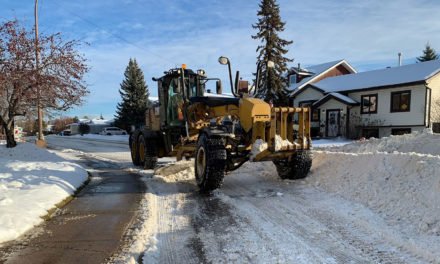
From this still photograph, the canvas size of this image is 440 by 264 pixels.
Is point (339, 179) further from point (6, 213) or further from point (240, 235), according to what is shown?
point (6, 213)

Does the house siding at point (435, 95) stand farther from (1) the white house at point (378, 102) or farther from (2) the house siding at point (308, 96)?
(2) the house siding at point (308, 96)

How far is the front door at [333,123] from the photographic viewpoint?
30016 millimetres

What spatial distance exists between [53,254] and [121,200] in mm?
3124

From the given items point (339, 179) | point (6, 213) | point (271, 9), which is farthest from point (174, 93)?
point (271, 9)

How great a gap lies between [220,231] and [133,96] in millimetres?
43363

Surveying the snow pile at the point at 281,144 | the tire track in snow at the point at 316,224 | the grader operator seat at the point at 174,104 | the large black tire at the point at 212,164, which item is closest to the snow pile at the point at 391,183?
the tire track in snow at the point at 316,224

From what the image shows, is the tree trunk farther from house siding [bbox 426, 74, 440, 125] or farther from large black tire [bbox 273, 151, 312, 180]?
house siding [bbox 426, 74, 440, 125]

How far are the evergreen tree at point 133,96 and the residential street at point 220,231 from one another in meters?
39.5

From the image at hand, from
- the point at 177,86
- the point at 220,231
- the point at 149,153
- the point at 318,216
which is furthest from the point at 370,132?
the point at 220,231

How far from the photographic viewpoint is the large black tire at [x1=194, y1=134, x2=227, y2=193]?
7984mm

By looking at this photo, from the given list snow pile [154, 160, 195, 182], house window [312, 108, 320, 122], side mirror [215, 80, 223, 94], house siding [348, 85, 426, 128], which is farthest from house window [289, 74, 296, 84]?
side mirror [215, 80, 223, 94]

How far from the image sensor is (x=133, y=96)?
4728 centimetres

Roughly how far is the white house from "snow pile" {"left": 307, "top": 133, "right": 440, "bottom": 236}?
62.7ft

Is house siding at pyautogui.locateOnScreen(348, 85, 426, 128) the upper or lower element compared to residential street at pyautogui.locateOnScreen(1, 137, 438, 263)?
upper
